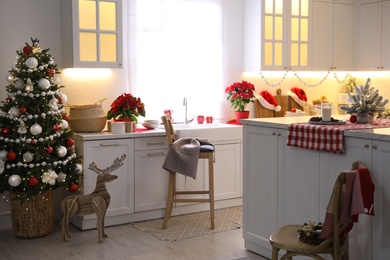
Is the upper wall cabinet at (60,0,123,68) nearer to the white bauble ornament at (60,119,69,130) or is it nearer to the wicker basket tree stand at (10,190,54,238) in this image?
the white bauble ornament at (60,119,69,130)

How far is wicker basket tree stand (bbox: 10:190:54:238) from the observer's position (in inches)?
190

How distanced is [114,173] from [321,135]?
7.38ft

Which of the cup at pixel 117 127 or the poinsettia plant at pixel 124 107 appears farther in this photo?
the poinsettia plant at pixel 124 107

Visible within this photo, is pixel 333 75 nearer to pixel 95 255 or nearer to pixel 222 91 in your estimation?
pixel 222 91

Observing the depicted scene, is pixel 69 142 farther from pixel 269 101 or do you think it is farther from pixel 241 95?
pixel 269 101

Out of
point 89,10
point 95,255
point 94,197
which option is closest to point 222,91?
point 89,10

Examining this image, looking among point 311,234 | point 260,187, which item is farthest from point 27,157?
point 311,234

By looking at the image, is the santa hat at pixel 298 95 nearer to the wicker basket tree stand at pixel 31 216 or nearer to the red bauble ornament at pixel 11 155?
the wicker basket tree stand at pixel 31 216

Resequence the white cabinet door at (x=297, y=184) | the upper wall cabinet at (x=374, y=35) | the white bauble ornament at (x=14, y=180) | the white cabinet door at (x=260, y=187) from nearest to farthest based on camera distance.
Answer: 1. the white cabinet door at (x=297, y=184)
2. the white cabinet door at (x=260, y=187)
3. the white bauble ornament at (x=14, y=180)
4. the upper wall cabinet at (x=374, y=35)

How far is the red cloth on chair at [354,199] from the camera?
299cm

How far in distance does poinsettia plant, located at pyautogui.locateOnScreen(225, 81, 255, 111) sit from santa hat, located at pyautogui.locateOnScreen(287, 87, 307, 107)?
746 mm

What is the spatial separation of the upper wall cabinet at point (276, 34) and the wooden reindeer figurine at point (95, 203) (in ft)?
7.46

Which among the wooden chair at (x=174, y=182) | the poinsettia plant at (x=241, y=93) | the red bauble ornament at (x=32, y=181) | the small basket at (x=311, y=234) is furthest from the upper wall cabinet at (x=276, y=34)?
the small basket at (x=311, y=234)

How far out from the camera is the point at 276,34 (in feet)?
20.9
